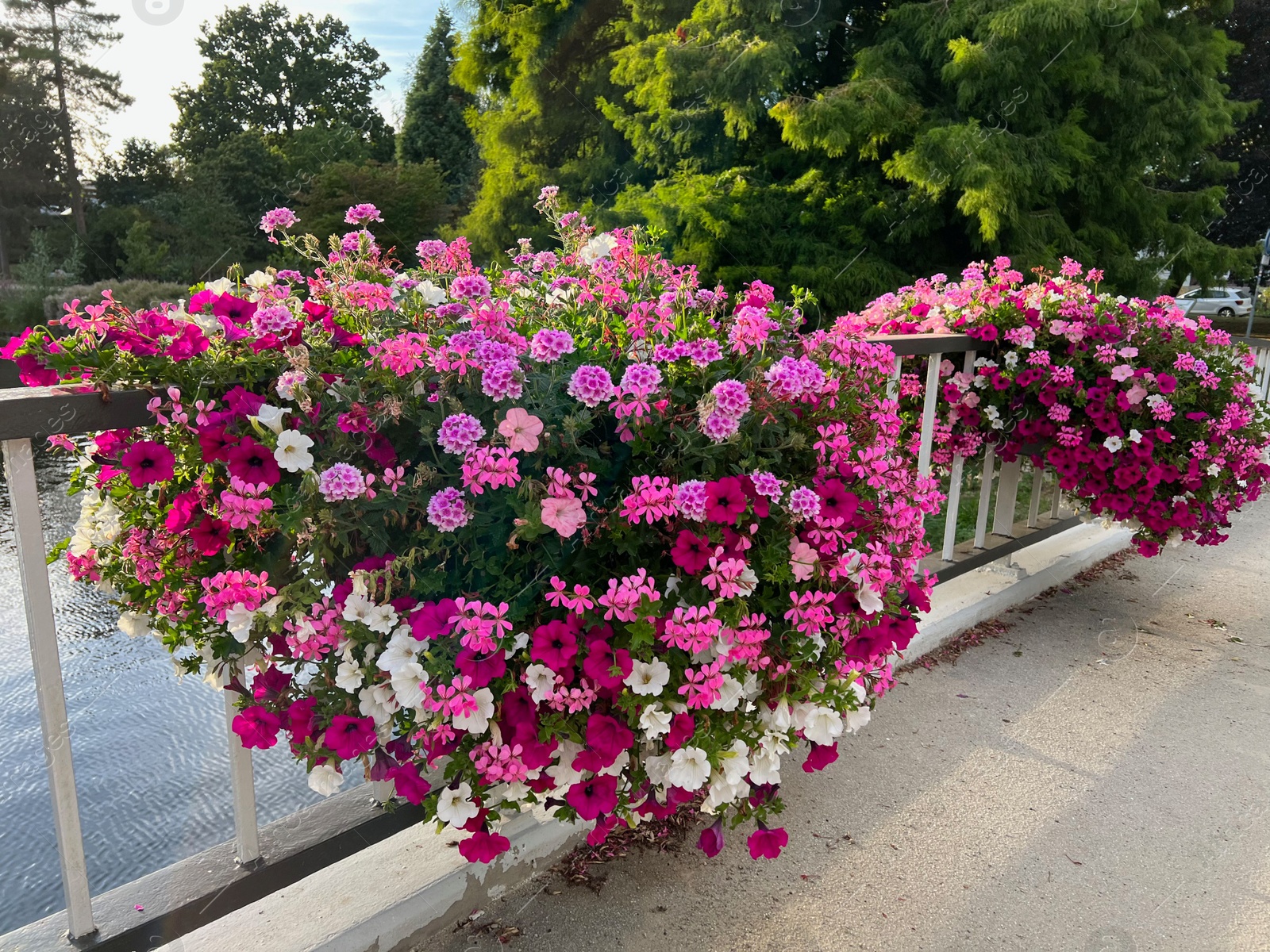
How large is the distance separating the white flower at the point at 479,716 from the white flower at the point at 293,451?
1.28 feet

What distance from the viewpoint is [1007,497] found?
3.41m

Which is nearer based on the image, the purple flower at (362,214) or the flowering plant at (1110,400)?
the purple flower at (362,214)

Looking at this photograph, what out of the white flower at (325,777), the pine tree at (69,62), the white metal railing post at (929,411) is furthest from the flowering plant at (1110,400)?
the pine tree at (69,62)

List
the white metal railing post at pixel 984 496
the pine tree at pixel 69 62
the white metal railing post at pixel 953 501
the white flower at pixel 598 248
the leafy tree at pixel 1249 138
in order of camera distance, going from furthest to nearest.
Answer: the pine tree at pixel 69 62
the leafy tree at pixel 1249 138
the white metal railing post at pixel 984 496
the white metal railing post at pixel 953 501
the white flower at pixel 598 248

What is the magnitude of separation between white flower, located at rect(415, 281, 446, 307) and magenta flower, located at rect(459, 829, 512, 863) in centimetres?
87

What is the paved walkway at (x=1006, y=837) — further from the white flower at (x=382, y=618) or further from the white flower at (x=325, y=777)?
the white flower at (x=382, y=618)

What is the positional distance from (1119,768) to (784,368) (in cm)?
159

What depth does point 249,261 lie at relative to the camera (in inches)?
944

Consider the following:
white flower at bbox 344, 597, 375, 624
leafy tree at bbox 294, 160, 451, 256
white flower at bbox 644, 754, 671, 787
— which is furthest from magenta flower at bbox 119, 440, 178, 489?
leafy tree at bbox 294, 160, 451, 256

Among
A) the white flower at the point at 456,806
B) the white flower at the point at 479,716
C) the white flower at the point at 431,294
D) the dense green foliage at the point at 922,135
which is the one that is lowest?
the white flower at the point at 456,806

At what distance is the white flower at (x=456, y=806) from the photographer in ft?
4.21

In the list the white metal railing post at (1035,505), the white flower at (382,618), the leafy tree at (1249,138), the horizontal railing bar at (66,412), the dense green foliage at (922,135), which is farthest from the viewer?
the leafy tree at (1249,138)

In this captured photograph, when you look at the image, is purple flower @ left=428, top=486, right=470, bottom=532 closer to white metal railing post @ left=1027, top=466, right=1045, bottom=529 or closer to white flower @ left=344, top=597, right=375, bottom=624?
white flower @ left=344, top=597, right=375, bottom=624

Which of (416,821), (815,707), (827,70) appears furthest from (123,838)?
(827,70)
